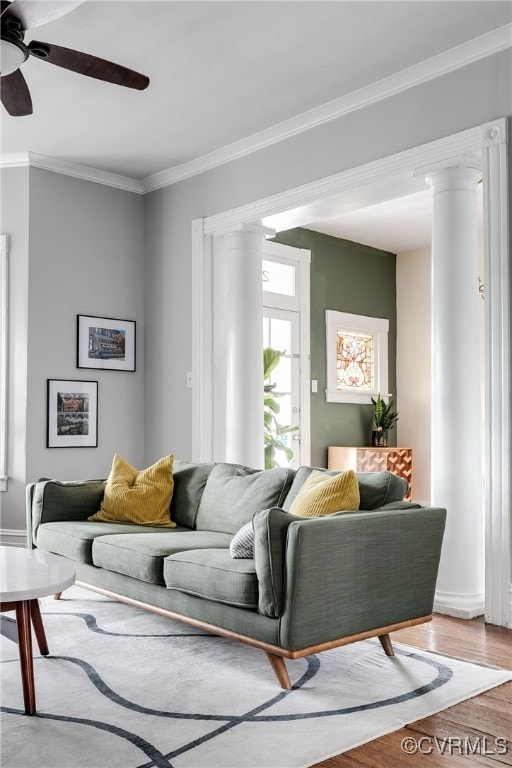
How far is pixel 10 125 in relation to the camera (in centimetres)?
500

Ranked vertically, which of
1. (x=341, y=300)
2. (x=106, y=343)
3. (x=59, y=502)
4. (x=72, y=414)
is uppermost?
(x=341, y=300)

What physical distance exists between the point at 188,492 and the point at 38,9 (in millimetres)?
2616

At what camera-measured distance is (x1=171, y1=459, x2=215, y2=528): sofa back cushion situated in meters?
4.30

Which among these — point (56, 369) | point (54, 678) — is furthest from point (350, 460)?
point (54, 678)

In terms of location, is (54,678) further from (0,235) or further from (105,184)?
(105,184)

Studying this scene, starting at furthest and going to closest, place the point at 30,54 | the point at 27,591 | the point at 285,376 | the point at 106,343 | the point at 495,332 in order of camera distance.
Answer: the point at 285,376
the point at 106,343
the point at 495,332
the point at 30,54
the point at 27,591

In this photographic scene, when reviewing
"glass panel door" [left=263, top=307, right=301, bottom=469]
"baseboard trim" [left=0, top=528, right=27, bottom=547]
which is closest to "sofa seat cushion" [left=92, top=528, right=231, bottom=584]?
"baseboard trim" [left=0, top=528, right=27, bottom=547]

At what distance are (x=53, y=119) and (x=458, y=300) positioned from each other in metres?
2.91

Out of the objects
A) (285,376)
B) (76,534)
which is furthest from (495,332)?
(285,376)

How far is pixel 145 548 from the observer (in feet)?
11.4

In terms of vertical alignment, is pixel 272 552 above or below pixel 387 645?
above

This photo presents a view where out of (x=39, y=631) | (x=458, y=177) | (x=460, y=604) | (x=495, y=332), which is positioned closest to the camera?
(x=39, y=631)

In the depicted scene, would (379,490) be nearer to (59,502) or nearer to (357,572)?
(357,572)

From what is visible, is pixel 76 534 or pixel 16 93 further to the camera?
pixel 76 534
